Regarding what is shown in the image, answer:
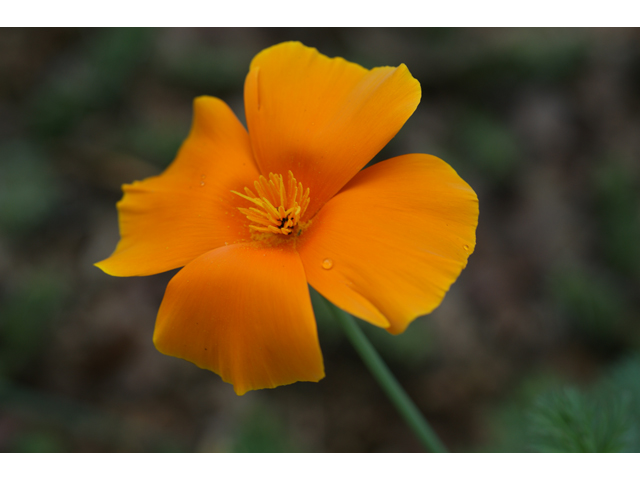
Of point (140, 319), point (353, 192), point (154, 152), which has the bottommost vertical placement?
point (140, 319)

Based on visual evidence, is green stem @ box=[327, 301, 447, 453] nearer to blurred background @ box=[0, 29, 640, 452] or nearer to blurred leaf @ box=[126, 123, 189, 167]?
blurred background @ box=[0, 29, 640, 452]

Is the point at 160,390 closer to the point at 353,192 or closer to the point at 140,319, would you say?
the point at 140,319

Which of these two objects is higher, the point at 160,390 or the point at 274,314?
the point at 274,314

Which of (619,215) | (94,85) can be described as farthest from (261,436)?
(94,85)

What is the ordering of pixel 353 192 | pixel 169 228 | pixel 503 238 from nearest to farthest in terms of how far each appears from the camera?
pixel 353 192, pixel 169 228, pixel 503 238

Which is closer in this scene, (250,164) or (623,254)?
(250,164)

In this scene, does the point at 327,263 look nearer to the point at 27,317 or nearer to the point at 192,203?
the point at 192,203

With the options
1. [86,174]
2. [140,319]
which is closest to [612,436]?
[140,319]

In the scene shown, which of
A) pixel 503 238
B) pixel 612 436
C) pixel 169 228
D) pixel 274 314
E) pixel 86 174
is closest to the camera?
pixel 274 314

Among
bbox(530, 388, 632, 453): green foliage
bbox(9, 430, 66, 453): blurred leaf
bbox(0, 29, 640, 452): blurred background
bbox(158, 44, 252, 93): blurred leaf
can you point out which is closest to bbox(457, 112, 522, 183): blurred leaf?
bbox(0, 29, 640, 452): blurred background
